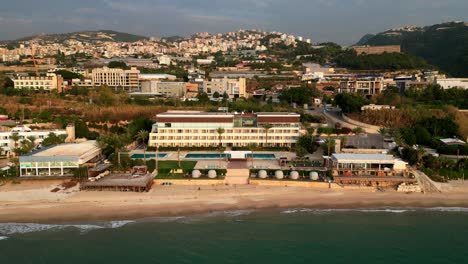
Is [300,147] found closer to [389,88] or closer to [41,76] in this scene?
[389,88]

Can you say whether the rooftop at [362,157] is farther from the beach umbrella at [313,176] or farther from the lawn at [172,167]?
the lawn at [172,167]

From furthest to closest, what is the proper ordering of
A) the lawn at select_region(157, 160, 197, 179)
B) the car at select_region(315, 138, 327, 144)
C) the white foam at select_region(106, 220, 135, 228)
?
the car at select_region(315, 138, 327, 144)
the lawn at select_region(157, 160, 197, 179)
the white foam at select_region(106, 220, 135, 228)

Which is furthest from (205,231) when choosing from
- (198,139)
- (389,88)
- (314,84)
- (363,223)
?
(314,84)

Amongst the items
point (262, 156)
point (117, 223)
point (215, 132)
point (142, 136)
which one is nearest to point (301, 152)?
point (262, 156)

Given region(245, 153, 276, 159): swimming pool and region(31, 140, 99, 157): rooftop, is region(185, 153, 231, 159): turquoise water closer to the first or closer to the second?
region(245, 153, 276, 159): swimming pool

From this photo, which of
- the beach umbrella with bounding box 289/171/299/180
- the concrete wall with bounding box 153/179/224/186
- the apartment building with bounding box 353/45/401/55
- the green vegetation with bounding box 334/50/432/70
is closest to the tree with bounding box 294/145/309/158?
the beach umbrella with bounding box 289/171/299/180

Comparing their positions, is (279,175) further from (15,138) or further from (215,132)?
(15,138)
